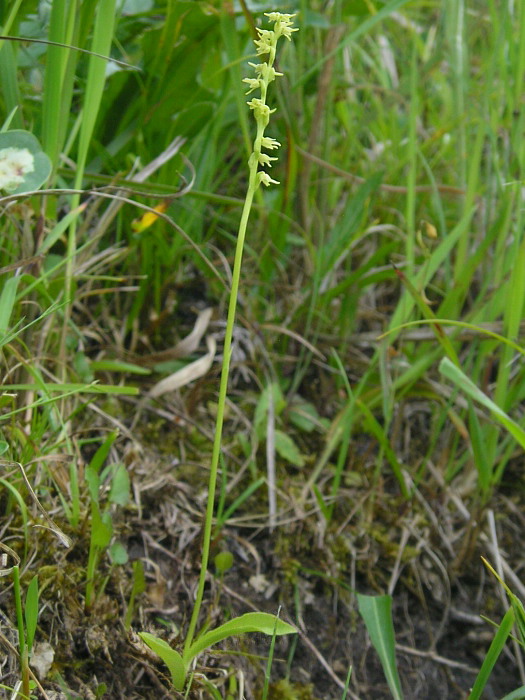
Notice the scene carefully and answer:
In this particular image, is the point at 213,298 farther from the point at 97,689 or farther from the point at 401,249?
the point at 97,689

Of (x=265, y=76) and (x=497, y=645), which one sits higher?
(x=265, y=76)

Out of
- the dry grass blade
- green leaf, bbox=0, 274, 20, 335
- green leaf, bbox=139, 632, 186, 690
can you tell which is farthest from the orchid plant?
the dry grass blade

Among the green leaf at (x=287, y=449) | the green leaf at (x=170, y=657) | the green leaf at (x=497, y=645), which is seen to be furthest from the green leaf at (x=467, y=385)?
the green leaf at (x=287, y=449)

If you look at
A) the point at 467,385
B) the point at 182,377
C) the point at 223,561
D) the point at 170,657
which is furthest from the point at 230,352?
the point at 182,377

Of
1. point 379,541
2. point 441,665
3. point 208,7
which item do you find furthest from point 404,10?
point 441,665

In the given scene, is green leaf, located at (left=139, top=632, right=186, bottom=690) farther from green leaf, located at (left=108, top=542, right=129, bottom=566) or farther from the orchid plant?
green leaf, located at (left=108, top=542, right=129, bottom=566)

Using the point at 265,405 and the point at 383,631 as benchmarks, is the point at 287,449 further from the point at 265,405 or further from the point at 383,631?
the point at 383,631
